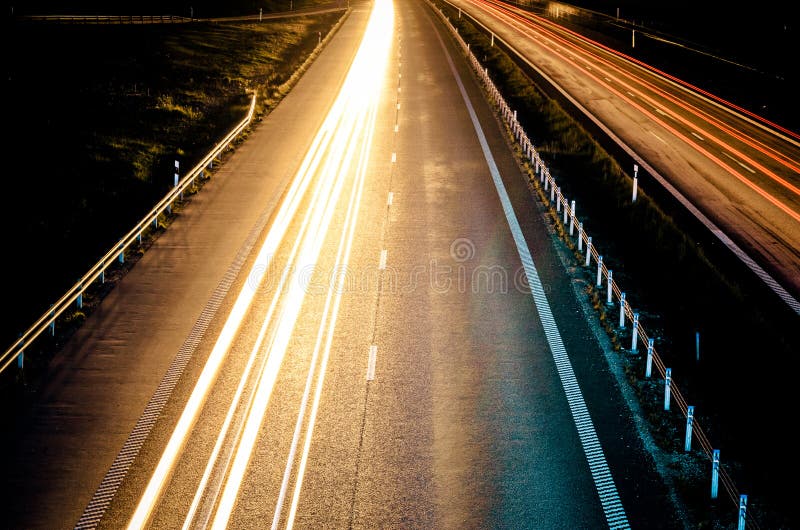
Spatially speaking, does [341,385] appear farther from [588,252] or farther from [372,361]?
[588,252]

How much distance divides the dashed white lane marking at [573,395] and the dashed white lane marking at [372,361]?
10.7 feet

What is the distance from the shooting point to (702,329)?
14305mm

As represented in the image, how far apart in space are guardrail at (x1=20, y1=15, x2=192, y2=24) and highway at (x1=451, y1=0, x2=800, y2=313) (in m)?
36.6

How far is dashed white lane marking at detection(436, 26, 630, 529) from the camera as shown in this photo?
9439 mm

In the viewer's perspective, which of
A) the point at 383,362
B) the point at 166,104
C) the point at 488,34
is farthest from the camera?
the point at 488,34

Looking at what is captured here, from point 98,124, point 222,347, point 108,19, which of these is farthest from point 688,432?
point 108,19

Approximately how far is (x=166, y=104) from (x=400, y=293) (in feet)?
82.8

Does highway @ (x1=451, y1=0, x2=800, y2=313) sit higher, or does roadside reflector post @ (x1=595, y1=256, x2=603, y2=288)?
highway @ (x1=451, y1=0, x2=800, y2=313)

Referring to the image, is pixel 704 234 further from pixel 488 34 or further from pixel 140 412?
pixel 488 34

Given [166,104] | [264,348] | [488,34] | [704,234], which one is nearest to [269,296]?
[264,348]

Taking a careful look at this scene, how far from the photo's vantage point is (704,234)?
19891 mm

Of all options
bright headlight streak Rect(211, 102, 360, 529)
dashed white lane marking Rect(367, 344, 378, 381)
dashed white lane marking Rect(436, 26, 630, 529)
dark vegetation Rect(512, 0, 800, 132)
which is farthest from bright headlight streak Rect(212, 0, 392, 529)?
dark vegetation Rect(512, 0, 800, 132)

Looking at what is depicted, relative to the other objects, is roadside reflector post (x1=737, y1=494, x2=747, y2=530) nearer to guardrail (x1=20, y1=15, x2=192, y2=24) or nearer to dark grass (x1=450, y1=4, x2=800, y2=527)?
dark grass (x1=450, y1=4, x2=800, y2=527)

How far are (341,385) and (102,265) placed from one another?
755 centimetres
